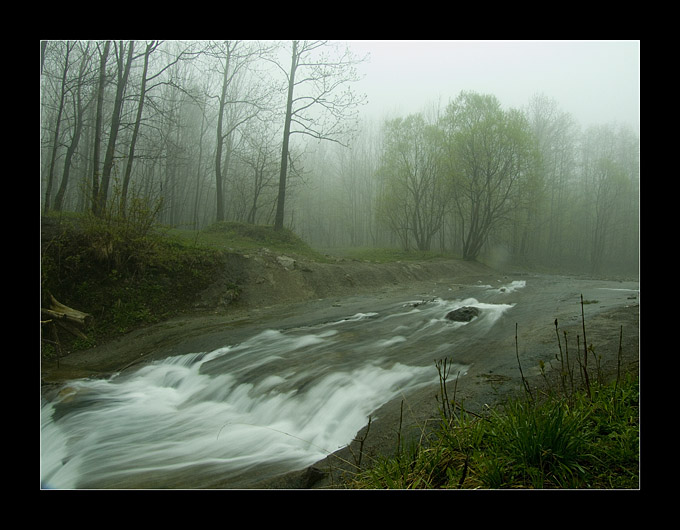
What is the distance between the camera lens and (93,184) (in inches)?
126

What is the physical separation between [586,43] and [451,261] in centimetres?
234

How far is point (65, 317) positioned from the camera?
287 centimetres

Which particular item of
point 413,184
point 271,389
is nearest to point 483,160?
point 413,184

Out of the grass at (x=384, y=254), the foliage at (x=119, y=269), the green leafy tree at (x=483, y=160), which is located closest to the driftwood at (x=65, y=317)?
the foliage at (x=119, y=269)

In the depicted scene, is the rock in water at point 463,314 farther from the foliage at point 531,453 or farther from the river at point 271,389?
the foliage at point 531,453

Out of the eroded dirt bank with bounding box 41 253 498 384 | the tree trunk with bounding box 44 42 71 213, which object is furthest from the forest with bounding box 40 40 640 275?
the eroded dirt bank with bounding box 41 253 498 384

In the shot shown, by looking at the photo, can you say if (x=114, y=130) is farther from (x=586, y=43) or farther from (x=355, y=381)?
(x=586, y=43)

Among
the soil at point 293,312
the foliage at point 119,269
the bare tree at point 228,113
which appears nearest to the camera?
the soil at point 293,312

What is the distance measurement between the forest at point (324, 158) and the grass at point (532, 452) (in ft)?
3.34

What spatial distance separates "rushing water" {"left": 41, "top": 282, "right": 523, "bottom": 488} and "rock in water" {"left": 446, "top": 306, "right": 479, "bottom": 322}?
9 centimetres

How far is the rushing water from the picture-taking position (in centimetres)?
191

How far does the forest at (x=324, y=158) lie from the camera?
269 centimetres

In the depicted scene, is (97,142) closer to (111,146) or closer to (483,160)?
(111,146)

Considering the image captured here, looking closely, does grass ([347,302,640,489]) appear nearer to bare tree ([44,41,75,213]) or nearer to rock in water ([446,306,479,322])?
rock in water ([446,306,479,322])
